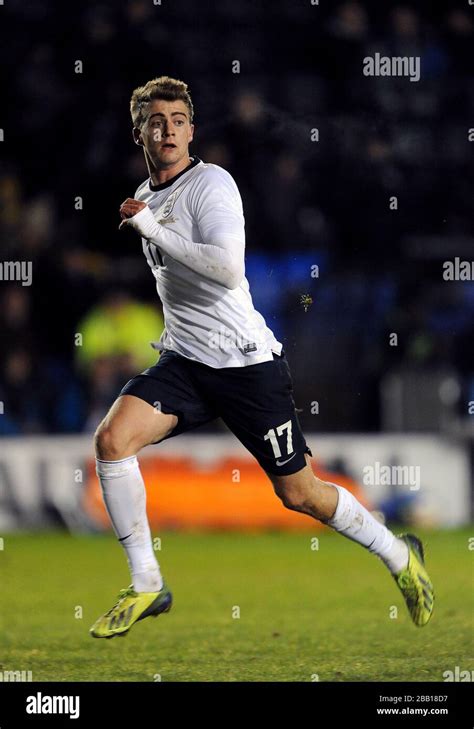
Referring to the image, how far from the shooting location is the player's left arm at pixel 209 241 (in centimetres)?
524

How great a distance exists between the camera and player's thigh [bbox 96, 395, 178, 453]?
545 cm

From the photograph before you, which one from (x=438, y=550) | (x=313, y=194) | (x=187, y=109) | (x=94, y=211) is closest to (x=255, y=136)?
(x=313, y=194)

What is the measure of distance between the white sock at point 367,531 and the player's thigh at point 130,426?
0.89 meters

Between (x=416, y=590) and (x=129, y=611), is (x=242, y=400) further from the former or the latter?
(x=416, y=590)

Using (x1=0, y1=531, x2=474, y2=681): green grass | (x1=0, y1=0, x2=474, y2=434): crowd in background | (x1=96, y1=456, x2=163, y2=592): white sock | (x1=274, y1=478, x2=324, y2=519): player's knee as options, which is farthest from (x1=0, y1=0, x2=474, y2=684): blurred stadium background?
(x1=96, y1=456, x2=163, y2=592): white sock

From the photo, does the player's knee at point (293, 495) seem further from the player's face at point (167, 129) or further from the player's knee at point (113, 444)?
the player's face at point (167, 129)

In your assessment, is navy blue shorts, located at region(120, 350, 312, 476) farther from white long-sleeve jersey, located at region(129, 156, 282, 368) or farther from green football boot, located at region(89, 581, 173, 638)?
green football boot, located at region(89, 581, 173, 638)

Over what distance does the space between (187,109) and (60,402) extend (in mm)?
6275

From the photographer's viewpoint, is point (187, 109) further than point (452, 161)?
No

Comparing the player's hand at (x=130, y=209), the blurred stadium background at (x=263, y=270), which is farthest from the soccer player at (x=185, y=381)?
the blurred stadium background at (x=263, y=270)

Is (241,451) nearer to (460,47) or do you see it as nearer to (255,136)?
(255,136)

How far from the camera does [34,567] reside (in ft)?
31.1

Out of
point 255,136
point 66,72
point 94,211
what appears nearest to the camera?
point 255,136

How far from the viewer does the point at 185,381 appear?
5.64 meters
